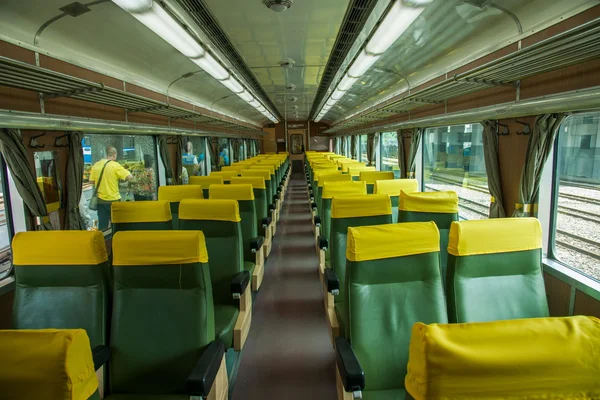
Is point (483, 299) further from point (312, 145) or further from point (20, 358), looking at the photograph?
point (312, 145)

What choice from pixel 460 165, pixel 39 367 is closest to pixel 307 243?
pixel 460 165

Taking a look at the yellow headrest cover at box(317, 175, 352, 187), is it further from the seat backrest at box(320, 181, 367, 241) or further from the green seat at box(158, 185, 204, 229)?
the green seat at box(158, 185, 204, 229)

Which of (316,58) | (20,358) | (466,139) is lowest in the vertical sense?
(20,358)

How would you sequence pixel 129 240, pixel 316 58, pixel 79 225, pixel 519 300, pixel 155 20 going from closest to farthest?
pixel 129 240 < pixel 519 300 < pixel 155 20 < pixel 79 225 < pixel 316 58

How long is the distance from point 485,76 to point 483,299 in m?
2.36

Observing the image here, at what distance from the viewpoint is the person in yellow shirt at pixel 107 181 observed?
5543 mm

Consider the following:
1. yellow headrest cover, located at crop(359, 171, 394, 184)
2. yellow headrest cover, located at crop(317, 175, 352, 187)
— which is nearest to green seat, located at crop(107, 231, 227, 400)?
yellow headrest cover, located at crop(317, 175, 352, 187)

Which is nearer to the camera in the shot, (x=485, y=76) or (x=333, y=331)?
(x=333, y=331)

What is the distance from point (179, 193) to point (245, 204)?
99 cm

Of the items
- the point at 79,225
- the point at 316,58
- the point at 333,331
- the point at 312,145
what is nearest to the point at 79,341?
the point at 333,331

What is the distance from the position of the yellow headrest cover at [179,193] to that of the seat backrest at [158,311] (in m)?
2.56

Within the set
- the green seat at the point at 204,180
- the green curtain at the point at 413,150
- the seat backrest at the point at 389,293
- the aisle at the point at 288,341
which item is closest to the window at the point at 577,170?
the seat backrest at the point at 389,293

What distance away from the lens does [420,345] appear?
94 cm

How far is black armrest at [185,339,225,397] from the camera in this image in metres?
1.73
